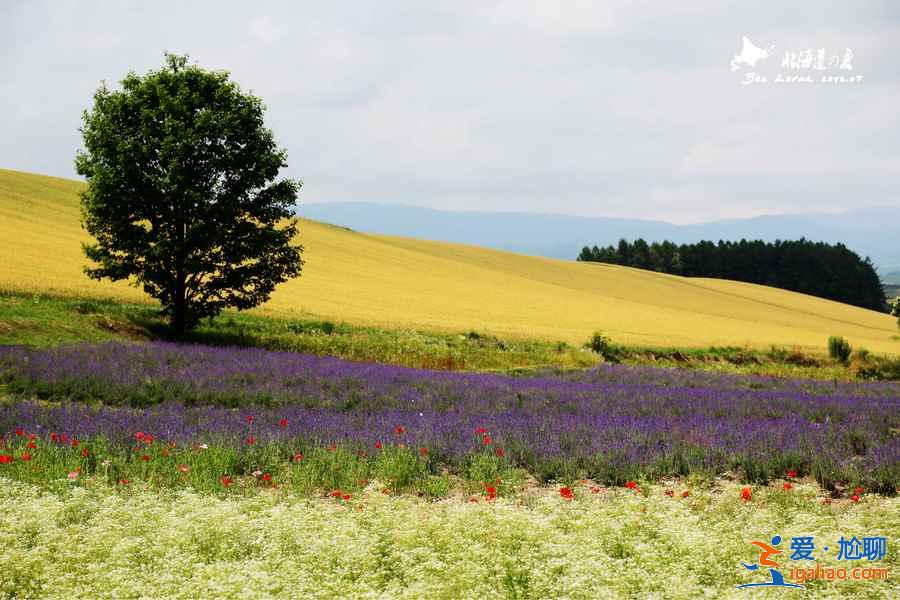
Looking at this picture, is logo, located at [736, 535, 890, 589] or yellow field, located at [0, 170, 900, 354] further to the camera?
yellow field, located at [0, 170, 900, 354]

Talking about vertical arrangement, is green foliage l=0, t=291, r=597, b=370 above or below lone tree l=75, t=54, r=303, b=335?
below

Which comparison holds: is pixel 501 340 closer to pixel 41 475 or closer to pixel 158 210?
pixel 158 210

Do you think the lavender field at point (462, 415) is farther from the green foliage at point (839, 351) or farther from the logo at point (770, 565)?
the green foliage at point (839, 351)

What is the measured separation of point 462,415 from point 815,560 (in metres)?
7.09

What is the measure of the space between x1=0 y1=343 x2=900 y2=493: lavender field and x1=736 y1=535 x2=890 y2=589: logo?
A: 257 centimetres

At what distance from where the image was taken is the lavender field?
9.48 m

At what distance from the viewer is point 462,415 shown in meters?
12.7

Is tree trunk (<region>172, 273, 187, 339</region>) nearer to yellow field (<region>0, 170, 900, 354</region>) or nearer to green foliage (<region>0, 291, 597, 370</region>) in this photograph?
green foliage (<region>0, 291, 597, 370</region>)

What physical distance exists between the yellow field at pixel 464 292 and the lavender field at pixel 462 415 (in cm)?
1566

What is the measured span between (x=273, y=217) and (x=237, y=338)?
4.72 m

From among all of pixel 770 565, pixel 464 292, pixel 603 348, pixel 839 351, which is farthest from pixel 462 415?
pixel 464 292

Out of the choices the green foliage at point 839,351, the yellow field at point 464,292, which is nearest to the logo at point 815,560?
the yellow field at point 464,292

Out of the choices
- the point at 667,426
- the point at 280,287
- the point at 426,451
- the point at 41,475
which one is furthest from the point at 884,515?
the point at 280,287

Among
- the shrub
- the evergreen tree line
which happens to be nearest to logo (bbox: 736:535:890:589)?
the shrub
